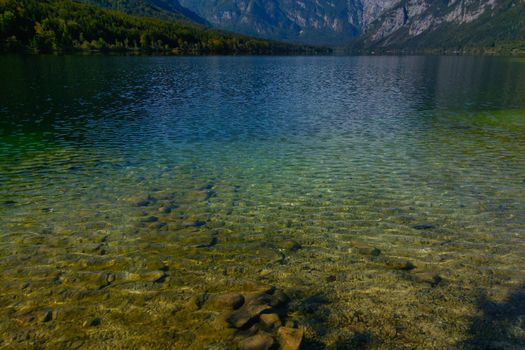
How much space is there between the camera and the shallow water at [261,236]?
9430mm

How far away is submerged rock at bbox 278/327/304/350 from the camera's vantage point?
8.50m

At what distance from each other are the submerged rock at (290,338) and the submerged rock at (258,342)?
288 millimetres

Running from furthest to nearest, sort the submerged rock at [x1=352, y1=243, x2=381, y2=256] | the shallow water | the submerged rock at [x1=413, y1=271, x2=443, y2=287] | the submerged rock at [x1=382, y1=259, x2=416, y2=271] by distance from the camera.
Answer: the submerged rock at [x1=352, y1=243, x2=381, y2=256]
the submerged rock at [x1=382, y1=259, x2=416, y2=271]
the submerged rock at [x1=413, y1=271, x2=443, y2=287]
the shallow water

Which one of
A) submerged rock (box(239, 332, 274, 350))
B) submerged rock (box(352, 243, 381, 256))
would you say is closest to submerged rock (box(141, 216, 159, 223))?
submerged rock (box(239, 332, 274, 350))

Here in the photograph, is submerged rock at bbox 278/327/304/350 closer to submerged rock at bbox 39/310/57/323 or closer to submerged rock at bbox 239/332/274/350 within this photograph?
submerged rock at bbox 239/332/274/350

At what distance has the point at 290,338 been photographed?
8742 millimetres

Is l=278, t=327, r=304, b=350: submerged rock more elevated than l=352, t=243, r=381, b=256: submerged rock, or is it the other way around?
l=352, t=243, r=381, b=256: submerged rock

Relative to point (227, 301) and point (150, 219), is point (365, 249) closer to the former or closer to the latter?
point (227, 301)

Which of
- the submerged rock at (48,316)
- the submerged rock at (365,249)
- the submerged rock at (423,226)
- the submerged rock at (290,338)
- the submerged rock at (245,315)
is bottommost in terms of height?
the submerged rock at (48,316)

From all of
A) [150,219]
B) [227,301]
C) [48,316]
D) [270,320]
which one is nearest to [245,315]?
[270,320]

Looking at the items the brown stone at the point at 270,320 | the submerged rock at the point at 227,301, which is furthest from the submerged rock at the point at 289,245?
the brown stone at the point at 270,320

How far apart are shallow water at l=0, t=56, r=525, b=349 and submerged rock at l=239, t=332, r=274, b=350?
0.24m

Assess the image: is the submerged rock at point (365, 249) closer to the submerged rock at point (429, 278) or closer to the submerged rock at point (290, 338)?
the submerged rock at point (429, 278)

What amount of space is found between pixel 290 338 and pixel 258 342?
2.71 ft
